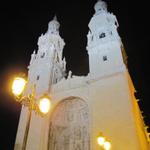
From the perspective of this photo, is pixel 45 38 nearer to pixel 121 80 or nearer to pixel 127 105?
pixel 121 80

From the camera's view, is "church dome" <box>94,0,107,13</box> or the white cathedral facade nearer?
the white cathedral facade

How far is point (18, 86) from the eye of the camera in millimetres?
6508

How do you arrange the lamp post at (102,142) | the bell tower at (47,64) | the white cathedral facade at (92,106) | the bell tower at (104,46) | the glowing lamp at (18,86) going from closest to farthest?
the glowing lamp at (18,86)
the lamp post at (102,142)
the white cathedral facade at (92,106)
the bell tower at (104,46)
the bell tower at (47,64)

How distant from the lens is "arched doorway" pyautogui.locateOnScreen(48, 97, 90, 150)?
18.4 m

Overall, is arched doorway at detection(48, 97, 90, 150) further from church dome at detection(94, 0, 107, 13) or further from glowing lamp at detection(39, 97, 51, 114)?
church dome at detection(94, 0, 107, 13)

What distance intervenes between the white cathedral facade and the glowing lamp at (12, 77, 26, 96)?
11.1m

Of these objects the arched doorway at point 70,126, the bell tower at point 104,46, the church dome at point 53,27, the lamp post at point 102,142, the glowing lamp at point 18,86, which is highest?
the church dome at point 53,27

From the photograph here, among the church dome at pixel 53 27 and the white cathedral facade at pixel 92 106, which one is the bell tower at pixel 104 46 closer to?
the white cathedral facade at pixel 92 106

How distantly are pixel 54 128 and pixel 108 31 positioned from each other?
11.7 metres

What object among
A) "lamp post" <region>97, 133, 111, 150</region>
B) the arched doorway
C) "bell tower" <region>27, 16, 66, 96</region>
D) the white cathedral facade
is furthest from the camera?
"bell tower" <region>27, 16, 66, 96</region>

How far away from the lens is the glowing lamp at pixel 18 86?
21.2ft

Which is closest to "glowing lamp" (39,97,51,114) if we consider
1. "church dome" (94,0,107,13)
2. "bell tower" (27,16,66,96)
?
"bell tower" (27,16,66,96)

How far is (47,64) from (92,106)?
823 centimetres

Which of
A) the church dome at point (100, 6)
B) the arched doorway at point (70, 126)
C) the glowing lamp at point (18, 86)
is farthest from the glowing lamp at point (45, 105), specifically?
the church dome at point (100, 6)
